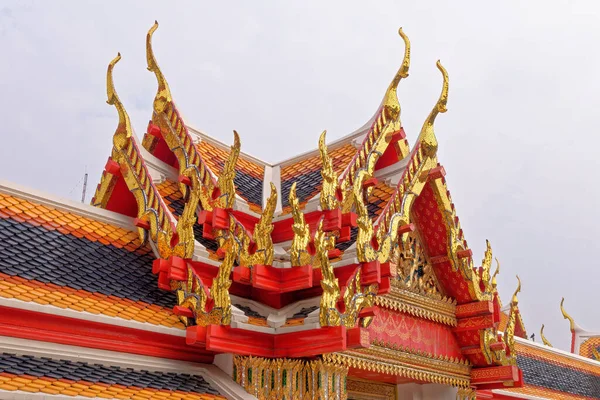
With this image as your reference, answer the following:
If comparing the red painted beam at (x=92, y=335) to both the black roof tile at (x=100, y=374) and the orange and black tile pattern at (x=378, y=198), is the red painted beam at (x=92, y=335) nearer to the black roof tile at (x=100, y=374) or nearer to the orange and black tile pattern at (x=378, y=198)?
the black roof tile at (x=100, y=374)

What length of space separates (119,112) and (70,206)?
4.21 ft

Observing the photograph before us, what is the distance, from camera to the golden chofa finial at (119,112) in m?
7.54

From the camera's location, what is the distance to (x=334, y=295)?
629cm

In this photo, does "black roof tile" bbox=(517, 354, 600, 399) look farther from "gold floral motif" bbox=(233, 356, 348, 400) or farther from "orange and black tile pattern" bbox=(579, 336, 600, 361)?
"gold floral motif" bbox=(233, 356, 348, 400)

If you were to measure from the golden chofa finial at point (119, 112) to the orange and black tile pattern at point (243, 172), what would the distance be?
102cm

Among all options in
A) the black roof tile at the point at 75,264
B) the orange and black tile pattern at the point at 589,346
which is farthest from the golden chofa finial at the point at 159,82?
the orange and black tile pattern at the point at 589,346

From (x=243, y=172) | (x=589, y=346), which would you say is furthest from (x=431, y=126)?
(x=589, y=346)

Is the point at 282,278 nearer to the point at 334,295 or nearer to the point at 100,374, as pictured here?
the point at 334,295

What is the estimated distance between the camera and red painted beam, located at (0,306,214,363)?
536 centimetres

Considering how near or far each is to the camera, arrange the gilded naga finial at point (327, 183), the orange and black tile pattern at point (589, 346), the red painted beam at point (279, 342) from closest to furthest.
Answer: the red painted beam at point (279, 342), the gilded naga finial at point (327, 183), the orange and black tile pattern at point (589, 346)

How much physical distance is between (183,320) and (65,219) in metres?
1.75

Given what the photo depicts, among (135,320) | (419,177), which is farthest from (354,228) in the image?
(135,320)

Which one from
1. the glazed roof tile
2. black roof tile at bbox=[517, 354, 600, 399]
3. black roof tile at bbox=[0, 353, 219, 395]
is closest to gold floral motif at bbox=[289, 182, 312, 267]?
black roof tile at bbox=[0, 353, 219, 395]

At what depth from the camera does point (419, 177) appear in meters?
8.05
